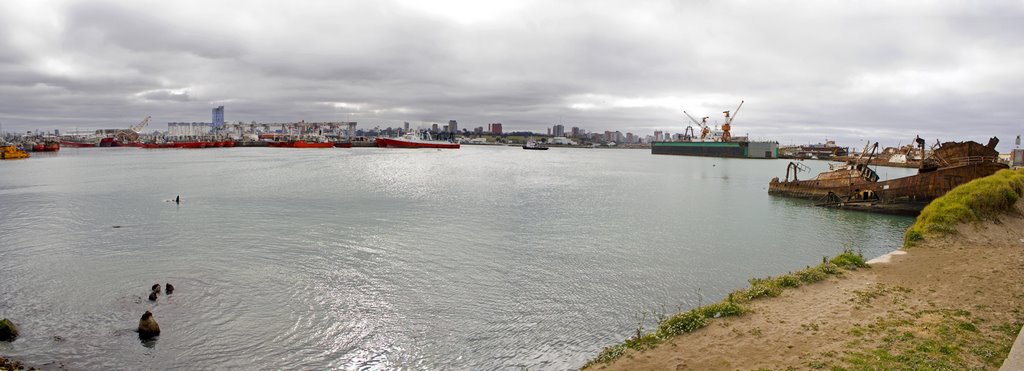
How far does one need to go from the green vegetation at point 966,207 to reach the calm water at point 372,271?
276 centimetres

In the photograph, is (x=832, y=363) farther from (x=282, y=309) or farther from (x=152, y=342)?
(x=152, y=342)

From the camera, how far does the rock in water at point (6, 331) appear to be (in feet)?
40.9

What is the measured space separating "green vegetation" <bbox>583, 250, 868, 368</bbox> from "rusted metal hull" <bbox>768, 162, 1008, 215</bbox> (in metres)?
24.0

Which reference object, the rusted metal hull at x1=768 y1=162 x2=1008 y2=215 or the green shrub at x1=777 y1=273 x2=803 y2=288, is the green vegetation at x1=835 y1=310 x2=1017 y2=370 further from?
the rusted metal hull at x1=768 y1=162 x2=1008 y2=215

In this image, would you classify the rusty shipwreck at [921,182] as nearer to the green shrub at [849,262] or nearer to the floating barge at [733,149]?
the green shrub at [849,262]

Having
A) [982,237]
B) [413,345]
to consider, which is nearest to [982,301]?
[982,237]

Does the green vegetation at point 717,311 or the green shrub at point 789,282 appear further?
the green shrub at point 789,282

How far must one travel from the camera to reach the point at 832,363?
8492 mm

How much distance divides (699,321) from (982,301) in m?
6.50

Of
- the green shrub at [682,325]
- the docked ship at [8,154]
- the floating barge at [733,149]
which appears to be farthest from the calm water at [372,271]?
the floating barge at [733,149]

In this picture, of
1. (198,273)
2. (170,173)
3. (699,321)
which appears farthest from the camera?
(170,173)

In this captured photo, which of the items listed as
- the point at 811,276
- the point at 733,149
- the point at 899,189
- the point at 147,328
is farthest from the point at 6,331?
the point at 733,149

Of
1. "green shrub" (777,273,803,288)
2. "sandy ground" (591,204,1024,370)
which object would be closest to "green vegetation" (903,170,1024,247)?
"sandy ground" (591,204,1024,370)

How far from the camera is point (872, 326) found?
33.4 ft
